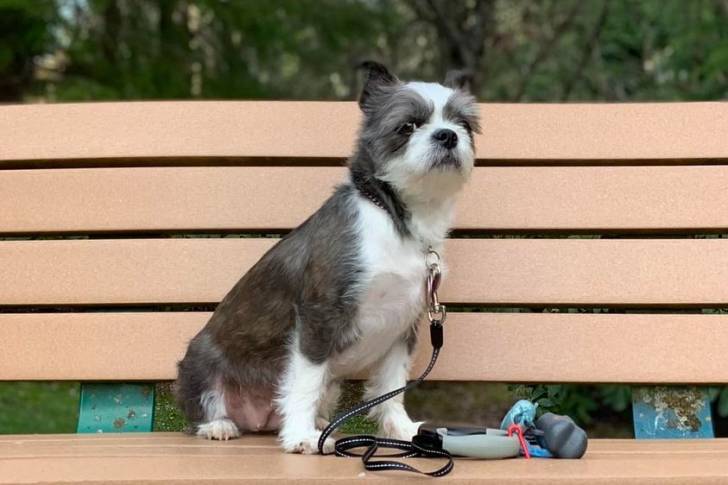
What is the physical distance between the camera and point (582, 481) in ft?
5.48

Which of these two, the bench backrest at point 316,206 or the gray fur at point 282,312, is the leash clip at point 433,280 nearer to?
the gray fur at point 282,312

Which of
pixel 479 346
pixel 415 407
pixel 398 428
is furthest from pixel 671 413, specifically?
pixel 415 407

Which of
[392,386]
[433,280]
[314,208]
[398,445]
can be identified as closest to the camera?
[398,445]

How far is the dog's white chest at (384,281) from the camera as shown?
7.63ft

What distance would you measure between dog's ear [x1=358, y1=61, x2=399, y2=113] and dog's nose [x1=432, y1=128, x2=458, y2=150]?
0.98 feet

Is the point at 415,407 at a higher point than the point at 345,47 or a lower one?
lower

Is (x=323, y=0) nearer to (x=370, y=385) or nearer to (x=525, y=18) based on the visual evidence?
(x=525, y=18)

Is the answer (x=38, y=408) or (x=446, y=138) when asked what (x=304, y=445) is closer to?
(x=446, y=138)

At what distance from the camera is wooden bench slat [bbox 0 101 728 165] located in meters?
2.92

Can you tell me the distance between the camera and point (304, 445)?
7.15 feet

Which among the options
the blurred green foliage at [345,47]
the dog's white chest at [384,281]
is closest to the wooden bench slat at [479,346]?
the dog's white chest at [384,281]

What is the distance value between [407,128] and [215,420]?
42.2 inches

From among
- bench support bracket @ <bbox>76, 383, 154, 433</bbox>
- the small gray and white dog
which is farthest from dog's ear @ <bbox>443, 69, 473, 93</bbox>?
bench support bracket @ <bbox>76, 383, 154, 433</bbox>

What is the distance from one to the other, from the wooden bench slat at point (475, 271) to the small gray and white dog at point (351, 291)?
0.27 m
